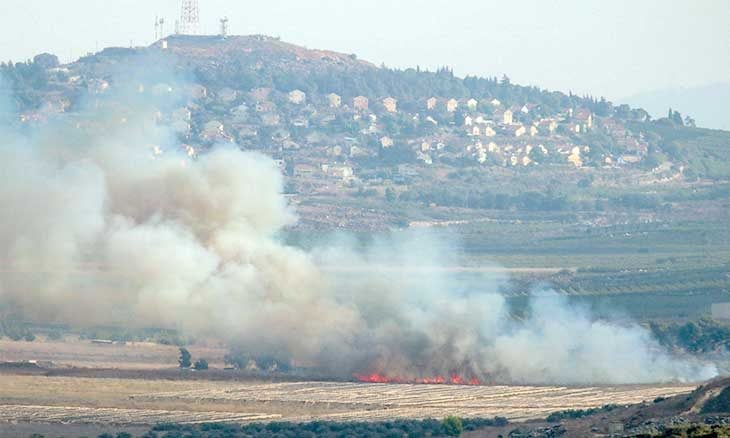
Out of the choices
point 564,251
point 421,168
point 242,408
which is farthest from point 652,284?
point 421,168

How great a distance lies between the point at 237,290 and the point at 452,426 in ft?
64.4

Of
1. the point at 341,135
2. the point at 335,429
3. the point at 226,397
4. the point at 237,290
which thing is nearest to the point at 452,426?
the point at 335,429

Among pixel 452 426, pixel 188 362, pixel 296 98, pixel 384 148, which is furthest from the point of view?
pixel 296 98

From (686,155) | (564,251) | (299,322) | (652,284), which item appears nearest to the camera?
(299,322)

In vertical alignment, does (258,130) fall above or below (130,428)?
above

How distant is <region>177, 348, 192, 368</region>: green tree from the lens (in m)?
77.9

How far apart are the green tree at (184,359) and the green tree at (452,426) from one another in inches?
747

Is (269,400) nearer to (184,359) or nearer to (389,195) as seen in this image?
(184,359)

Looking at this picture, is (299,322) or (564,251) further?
(564,251)

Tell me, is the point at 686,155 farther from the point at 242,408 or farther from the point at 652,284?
the point at 242,408

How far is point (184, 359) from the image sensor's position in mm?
78312

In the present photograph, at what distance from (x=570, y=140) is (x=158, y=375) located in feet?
410

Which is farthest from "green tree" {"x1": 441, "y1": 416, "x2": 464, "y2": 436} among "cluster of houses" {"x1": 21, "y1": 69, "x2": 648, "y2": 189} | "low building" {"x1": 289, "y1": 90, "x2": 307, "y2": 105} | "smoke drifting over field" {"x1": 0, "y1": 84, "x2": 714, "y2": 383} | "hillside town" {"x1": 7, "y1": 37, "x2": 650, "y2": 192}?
"low building" {"x1": 289, "y1": 90, "x2": 307, "y2": 105}

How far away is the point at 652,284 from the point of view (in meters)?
108
